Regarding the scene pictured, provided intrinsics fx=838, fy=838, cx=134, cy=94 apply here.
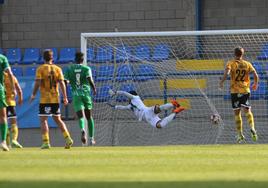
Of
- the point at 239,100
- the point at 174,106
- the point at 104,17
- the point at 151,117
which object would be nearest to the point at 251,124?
the point at 239,100

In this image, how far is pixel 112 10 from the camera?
25.1m

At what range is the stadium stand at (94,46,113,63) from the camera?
788 inches

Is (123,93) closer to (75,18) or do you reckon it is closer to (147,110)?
(147,110)

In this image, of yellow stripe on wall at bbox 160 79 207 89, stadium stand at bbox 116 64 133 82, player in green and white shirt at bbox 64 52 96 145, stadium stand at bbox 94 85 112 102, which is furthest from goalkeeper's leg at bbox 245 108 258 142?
stadium stand at bbox 94 85 112 102

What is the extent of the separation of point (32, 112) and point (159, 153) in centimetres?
901

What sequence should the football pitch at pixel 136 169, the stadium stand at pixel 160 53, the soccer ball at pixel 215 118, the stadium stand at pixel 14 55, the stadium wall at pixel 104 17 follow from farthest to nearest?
the stadium wall at pixel 104 17
the stadium stand at pixel 14 55
the stadium stand at pixel 160 53
the soccer ball at pixel 215 118
the football pitch at pixel 136 169

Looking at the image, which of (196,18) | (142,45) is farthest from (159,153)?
(196,18)

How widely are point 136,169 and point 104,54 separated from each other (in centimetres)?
1015

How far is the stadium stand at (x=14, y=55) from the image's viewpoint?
24231mm

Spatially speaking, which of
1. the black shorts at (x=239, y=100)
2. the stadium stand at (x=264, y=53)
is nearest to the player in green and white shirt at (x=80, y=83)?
the black shorts at (x=239, y=100)

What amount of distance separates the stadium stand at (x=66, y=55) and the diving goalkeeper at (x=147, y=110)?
3.93 m

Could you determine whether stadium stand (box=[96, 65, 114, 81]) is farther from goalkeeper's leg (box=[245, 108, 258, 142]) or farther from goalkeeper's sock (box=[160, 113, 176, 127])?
goalkeeper's leg (box=[245, 108, 258, 142])

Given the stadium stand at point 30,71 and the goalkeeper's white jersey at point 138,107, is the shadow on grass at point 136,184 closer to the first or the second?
the goalkeeper's white jersey at point 138,107

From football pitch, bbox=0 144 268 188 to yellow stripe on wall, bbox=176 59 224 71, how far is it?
7.16 metres
